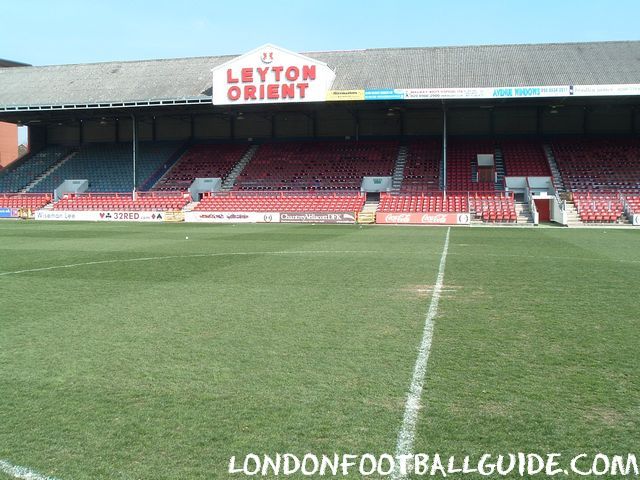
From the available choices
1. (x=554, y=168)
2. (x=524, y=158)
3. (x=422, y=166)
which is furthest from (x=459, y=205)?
(x=524, y=158)

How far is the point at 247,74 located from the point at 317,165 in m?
9.67

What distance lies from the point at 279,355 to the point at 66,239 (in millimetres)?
19079

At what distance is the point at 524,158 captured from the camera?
42.7 meters

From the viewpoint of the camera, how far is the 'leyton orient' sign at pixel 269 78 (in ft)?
124

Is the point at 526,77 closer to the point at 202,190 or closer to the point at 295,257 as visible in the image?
the point at 202,190

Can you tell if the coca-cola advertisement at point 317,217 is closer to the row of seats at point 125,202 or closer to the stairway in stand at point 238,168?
the row of seats at point 125,202

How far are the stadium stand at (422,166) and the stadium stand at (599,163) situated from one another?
850 centimetres

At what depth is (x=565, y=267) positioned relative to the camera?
14.3 meters

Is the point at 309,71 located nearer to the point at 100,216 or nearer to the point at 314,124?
the point at 314,124

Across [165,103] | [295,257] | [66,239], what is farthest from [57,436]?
[165,103]

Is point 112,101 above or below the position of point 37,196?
above

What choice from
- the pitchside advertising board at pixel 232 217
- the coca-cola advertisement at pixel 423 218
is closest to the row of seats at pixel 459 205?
the coca-cola advertisement at pixel 423 218

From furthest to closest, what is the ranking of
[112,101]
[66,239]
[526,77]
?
1. [112,101]
2. [526,77]
3. [66,239]

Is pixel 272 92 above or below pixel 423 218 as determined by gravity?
above
